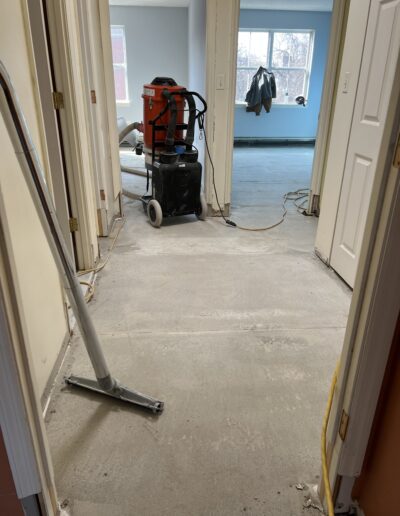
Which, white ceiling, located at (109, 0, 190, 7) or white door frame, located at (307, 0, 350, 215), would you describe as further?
white ceiling, located at (109, 0, 190, 7)

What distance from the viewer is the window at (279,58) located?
24.2 feet

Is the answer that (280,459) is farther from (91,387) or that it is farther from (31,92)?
(31,92)

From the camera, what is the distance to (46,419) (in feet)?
4.99

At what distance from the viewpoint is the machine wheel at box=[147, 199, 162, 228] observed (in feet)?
11.3

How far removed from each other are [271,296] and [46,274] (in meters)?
1.35

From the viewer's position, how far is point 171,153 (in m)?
3.37

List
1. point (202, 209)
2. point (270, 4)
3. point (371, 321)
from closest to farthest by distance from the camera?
point (371, 321) < point (202, 209) < point (270, 4)

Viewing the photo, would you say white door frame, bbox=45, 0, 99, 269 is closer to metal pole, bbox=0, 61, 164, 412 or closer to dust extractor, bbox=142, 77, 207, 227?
dust extractor, bbox=142, 77, 207, 227

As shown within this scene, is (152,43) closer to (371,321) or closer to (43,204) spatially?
(43,204)

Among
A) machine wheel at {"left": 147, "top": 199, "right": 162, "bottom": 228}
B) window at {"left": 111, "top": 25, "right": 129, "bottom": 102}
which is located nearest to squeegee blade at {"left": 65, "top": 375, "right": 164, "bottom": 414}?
machine wheel at {"left": 147, "top": 199, "right": 162, "bottom": 228}

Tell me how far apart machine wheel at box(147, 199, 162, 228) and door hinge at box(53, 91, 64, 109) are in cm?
140

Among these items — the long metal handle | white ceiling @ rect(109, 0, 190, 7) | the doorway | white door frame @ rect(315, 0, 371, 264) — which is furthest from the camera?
the doorway

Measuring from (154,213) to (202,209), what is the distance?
452 mm

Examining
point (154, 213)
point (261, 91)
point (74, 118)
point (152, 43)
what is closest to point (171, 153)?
point (154, 213)
